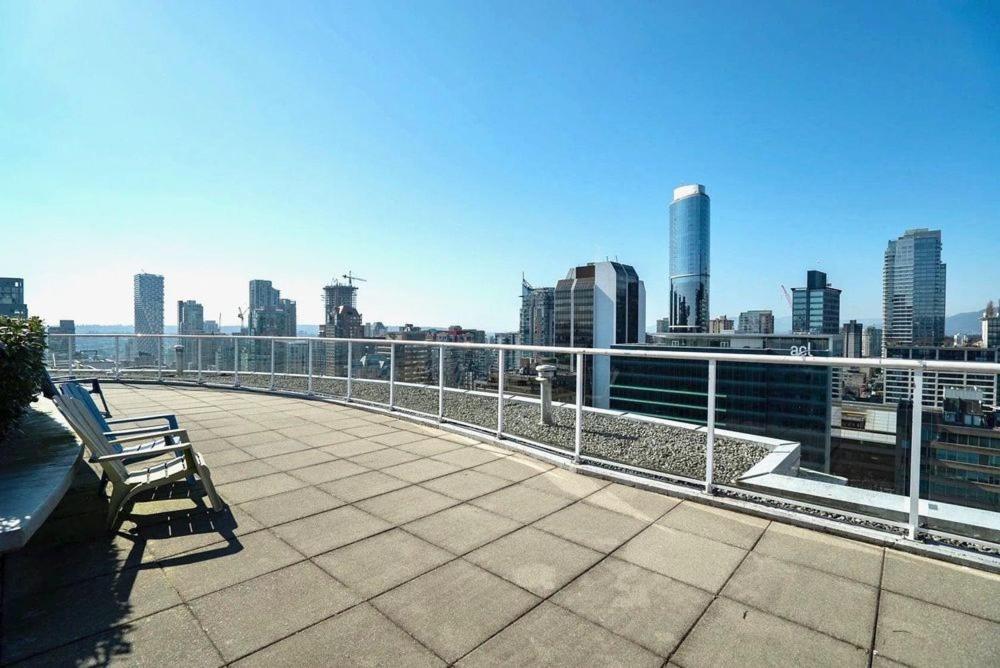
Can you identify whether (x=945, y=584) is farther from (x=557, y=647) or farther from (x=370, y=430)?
(x=370, y=430)

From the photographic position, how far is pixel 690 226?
7224 inches

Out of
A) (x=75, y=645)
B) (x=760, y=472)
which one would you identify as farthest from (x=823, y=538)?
(x=75, y=645)

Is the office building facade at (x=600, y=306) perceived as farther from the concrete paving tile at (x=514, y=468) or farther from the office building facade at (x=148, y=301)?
the concrete paving tile at (x=514, y=468)

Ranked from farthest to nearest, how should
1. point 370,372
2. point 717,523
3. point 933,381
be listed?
point 370,372, point 717,523, point 933,381

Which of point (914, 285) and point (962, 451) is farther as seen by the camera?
point (914, 285)

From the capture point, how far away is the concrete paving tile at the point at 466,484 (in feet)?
13.1

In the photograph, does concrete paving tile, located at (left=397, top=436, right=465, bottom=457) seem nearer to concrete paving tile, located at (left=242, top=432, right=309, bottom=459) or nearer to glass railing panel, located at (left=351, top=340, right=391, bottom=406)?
concrete paving tile, located at (left=242, top=432, right=309, bottom=459)

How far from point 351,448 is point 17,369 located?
2.85 meters

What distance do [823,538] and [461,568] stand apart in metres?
2.35

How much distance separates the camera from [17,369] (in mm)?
3693

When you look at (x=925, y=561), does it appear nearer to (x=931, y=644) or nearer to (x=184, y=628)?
(x=931, y=644)

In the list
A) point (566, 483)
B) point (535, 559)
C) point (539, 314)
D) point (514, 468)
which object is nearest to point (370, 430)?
point (514, 468)

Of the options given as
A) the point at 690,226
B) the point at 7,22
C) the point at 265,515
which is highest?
the point at 690,226

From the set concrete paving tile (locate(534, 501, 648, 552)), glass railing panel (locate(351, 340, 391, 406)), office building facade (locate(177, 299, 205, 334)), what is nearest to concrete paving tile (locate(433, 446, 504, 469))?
concrete paving tile (locate(534, 501, 648, 552))
